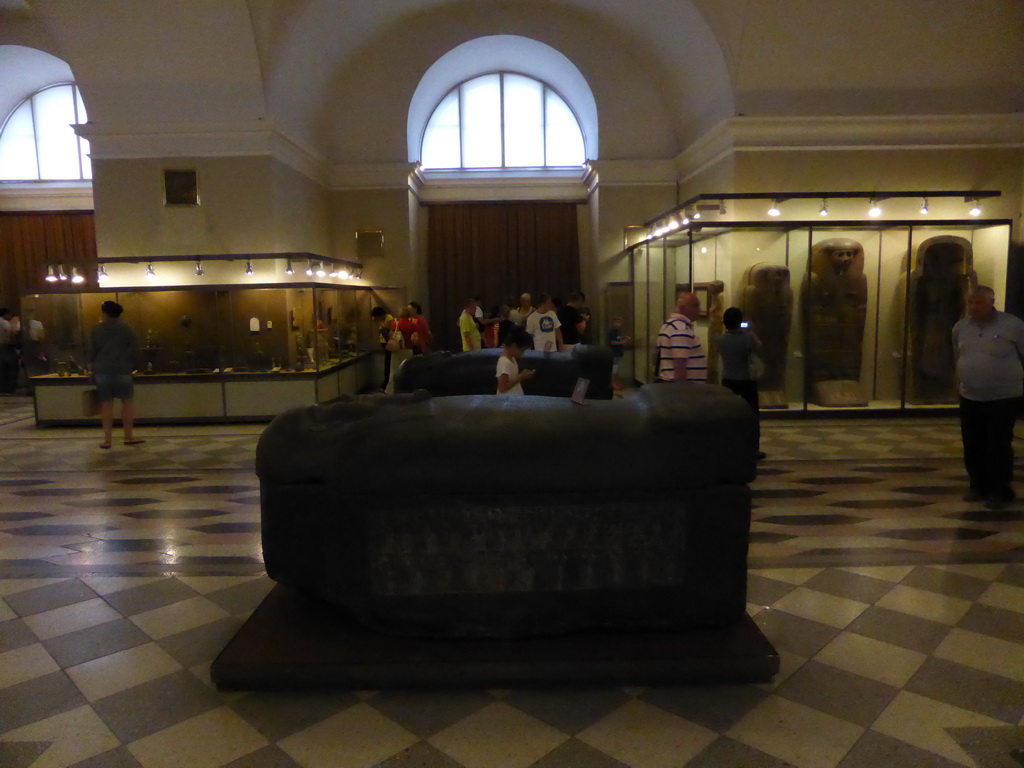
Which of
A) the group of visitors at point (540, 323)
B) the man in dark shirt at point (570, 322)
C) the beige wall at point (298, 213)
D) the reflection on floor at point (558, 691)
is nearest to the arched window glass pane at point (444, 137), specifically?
the beige wall at point (298, 213)

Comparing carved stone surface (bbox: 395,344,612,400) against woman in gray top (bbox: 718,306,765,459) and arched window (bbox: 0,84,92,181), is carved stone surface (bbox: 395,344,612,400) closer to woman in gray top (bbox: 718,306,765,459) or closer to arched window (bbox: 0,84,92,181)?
woman in gray top (bbox: 718,306,765,459)

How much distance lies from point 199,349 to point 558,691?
29.3 ft

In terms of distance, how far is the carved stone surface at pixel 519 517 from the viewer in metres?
3.24

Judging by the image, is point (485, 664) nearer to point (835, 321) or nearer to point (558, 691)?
point (558, 691)

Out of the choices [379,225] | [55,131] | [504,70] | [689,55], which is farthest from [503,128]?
[55,131]

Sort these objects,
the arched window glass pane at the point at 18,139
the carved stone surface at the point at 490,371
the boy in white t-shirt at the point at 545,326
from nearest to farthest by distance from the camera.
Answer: the carved stone surface at the point at 490,371 < the boy in white t-shirt at the point at 545,326 < the arched window glass pane at the point at 18,139

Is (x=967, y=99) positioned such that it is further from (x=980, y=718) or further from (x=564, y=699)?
(x=564, y=699)

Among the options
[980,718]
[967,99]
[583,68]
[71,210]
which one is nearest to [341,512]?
[980,718]

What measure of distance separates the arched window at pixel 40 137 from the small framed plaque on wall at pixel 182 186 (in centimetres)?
738

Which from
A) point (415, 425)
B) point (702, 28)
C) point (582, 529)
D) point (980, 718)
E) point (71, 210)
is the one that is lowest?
point (980, 718)

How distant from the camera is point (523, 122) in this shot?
16.5m

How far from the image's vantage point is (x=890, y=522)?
17.9ft

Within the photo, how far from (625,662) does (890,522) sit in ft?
10.8

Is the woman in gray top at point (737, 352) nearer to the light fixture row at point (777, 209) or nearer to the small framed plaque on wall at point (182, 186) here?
the light fixture row at point (777, 209)
